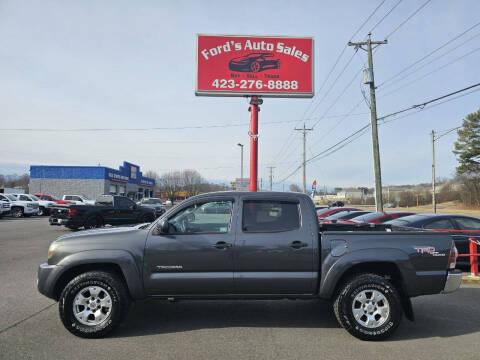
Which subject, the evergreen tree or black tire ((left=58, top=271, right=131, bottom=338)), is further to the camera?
the evergreen tree

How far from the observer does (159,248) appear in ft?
14.1

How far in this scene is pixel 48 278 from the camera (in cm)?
429

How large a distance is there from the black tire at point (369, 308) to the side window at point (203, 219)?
5.61ft

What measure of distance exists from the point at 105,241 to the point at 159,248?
2.28 feet

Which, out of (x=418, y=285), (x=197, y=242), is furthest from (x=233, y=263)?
(x=418, y=285)

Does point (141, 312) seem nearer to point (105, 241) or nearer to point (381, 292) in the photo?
point (105, 241)

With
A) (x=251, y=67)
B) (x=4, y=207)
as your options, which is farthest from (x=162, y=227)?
(x=4, y=207)

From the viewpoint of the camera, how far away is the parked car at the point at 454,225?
8125mm

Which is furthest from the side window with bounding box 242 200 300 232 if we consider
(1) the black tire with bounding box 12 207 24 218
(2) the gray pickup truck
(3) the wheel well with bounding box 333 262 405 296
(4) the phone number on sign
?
(1) the black tire with bounding box 12 207 24 218

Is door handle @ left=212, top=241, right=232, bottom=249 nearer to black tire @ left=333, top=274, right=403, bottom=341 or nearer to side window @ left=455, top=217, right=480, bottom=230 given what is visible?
black tire @ left=333, top=274, right=403, bottom=341

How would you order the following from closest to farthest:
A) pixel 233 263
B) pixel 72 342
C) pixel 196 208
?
pixel 72 342
pixel 233 263
pixel 196 208

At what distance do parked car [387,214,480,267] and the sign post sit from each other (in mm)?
11213

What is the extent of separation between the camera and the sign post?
18109 millimetres

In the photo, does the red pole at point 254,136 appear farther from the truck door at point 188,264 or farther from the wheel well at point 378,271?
the truck door at point 188,264
